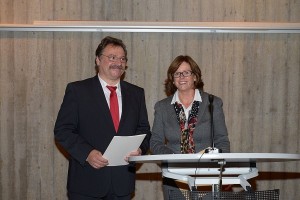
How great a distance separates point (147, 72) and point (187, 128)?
1850mm

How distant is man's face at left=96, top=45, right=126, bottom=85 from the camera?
3.67m

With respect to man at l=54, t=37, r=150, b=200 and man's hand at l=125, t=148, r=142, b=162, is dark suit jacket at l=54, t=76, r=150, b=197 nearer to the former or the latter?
man at l=54, t=37, r=150, b=200

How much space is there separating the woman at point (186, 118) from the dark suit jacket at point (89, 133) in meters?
0.20

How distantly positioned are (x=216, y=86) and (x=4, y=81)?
2.04 m

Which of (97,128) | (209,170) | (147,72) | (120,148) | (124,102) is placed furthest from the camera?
(147,72)

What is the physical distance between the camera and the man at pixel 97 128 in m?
3.55

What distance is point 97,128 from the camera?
360 cm

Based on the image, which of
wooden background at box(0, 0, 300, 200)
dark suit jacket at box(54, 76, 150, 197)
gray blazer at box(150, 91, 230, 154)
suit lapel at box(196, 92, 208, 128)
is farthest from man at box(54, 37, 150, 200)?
wooden background at box(0, 0, 300, 200)

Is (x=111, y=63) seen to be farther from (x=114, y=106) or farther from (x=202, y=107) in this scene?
(x=202, y=107)

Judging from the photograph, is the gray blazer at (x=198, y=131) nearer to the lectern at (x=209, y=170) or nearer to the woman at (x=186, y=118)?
the woman at (x=186, y=118)

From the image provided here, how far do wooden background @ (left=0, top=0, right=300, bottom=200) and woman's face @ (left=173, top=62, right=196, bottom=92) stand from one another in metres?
1.67

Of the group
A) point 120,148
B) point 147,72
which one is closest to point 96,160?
point 120,148

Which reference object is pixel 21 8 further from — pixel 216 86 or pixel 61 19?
pixel 216 86

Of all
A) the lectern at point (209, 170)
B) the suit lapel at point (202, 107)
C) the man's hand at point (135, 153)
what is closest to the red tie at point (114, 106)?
the man's hand at point (135, 153)
